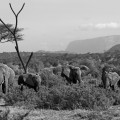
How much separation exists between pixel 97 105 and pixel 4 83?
9.85ft

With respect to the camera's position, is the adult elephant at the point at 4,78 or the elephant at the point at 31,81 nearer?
the adult elephant at the point at 4,78

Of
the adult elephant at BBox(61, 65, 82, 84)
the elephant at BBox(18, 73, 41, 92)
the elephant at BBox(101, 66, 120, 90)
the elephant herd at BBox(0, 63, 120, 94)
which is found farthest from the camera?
the adult elephant at BBox(61, 65, 82, 84)

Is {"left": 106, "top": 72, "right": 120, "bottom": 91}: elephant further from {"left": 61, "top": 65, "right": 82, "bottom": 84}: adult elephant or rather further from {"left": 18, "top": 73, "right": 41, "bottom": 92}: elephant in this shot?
{"left": 18, "top": 73, "right": 41, "bottom": 92}: elephant

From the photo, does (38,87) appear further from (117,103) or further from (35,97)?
(117,103)

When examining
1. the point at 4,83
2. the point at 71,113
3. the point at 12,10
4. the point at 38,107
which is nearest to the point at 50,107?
the point at 38,107

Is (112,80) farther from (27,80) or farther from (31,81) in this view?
(27,80)

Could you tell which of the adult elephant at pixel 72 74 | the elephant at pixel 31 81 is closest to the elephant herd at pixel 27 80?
the elephant at pixel 31 81

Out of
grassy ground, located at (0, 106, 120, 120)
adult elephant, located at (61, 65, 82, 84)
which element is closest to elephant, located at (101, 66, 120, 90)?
adult elephant, located at (61, 65, 82, 84)

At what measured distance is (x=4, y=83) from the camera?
1052 cm

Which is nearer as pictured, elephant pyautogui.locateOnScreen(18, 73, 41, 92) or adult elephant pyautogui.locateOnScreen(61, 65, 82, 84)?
elephant pyautogui.locateOnScreen(18, 73, 41, 92)

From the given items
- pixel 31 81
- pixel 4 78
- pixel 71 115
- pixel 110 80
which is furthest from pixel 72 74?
pixel 71 115

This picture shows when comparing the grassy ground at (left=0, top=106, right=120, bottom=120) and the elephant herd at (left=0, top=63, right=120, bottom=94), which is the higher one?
the elephant herd at (left=0, top=63, right=120, bottom=94)

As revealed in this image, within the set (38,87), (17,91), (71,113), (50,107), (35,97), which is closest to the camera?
(71,113)

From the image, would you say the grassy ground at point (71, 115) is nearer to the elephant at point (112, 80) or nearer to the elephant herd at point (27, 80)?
the elephant herd at point (27, 80)
